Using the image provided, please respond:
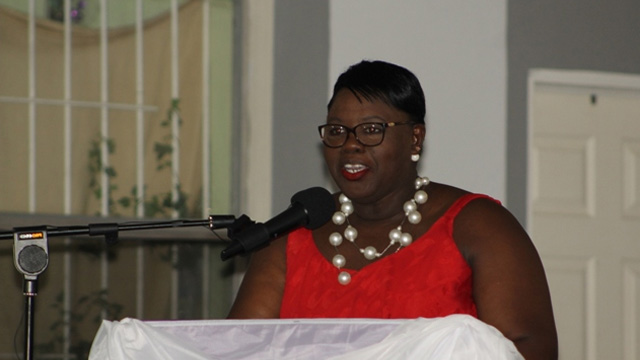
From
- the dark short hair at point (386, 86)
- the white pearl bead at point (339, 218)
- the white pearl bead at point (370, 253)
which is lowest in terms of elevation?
the white pearl bead at point (370, 253)

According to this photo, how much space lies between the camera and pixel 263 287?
9.30ft

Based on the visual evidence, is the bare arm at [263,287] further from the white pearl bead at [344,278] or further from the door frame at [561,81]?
the door frame at [561,81]

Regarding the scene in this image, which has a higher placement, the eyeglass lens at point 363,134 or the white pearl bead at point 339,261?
the eyeglass lens at point 363,134

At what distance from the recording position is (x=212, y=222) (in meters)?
2.34

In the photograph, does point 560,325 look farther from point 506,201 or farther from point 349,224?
point 349,224

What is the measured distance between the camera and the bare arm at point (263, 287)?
279 cm

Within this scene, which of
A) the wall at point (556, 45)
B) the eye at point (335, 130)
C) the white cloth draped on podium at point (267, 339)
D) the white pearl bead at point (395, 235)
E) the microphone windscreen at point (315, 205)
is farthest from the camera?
the wall at point (556, 45)

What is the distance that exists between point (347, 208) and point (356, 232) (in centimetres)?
8

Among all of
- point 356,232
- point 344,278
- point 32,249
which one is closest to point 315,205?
point 344,278

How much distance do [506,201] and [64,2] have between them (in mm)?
2259

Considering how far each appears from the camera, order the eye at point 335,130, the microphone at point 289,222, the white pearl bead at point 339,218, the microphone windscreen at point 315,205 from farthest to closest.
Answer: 1. the white pearl bead at point 339,218
2. the eye at point 335,130
3. the microphone windscreen at point 315,205
4. the microphone at point 289,222

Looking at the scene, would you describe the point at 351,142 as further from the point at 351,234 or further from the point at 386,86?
the point at 351,234

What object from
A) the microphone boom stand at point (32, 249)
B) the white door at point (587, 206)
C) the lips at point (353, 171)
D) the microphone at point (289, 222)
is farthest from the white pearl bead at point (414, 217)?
the white door at point (587, 206)

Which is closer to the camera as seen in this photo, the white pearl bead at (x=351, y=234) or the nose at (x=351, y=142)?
the nose at (x=351, y=142)
